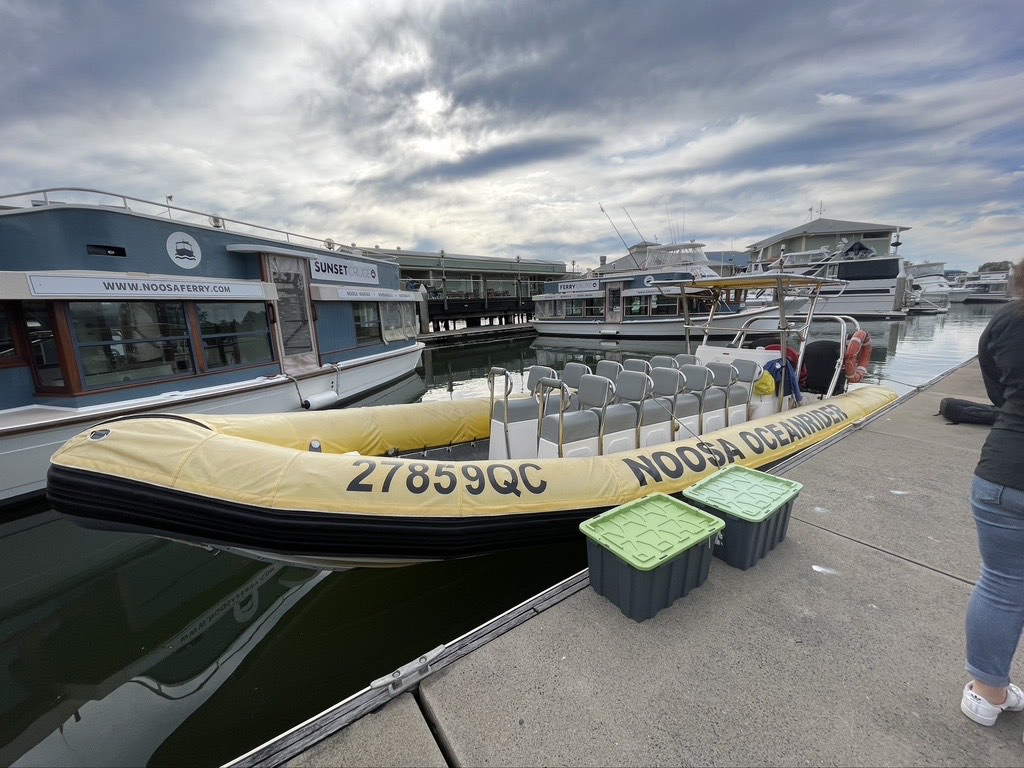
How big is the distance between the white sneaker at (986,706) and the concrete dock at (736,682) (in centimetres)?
4

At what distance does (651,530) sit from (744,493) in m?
0.88

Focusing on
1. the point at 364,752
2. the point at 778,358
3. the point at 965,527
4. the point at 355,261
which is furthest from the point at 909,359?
the point at 364,752

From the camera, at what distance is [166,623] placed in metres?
3.54

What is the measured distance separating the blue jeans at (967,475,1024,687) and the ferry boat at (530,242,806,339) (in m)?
21.0

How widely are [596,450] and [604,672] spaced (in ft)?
8.11

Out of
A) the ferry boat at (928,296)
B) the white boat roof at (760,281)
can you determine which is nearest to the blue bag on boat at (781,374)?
the white boat roof at (760,281)

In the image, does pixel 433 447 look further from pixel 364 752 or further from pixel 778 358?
pixel 778 358

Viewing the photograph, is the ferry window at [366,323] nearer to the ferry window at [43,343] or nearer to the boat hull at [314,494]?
the ferry window at [43,343]

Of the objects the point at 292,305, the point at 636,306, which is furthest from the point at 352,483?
the point at 636,306

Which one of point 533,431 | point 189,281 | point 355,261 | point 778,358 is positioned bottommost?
point 533,431

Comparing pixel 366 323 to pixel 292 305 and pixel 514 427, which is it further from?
pixel 514 427

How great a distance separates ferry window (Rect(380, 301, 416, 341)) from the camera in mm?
14023

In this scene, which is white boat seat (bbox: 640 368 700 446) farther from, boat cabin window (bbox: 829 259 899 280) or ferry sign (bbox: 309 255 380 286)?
boat cabin window (bbox: 829 259 899 280)

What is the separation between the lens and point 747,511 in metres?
2.56
